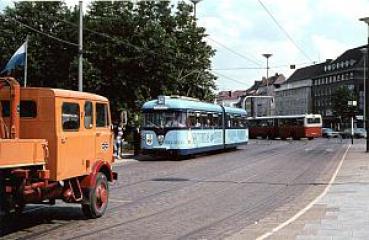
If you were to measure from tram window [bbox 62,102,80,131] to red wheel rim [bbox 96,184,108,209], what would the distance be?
1478 millimetres

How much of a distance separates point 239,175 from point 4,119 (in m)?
12.4

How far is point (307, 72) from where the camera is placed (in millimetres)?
162000

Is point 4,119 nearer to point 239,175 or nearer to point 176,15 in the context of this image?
point 239,175

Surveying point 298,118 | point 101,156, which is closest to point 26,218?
point 101,156

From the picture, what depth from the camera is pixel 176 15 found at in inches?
1944

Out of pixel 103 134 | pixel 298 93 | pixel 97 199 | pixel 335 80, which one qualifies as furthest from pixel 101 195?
pixel 298 93

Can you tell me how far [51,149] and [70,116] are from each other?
37.3 inches

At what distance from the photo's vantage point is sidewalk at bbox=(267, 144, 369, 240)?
367 inches

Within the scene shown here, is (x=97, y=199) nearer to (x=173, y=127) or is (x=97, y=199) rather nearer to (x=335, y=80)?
(x=173, y=127)

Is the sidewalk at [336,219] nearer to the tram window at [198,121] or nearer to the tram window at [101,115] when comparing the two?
the tram window at [101,115]

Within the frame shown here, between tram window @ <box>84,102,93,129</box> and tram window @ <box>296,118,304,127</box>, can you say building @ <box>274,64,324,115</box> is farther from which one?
tram window @ <box>84,102,93,129</box>

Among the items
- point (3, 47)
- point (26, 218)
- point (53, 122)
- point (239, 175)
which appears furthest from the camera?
point (3, 47)

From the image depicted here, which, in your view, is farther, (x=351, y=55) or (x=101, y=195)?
(x=351, y=55)

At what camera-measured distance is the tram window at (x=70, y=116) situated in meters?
10.7
